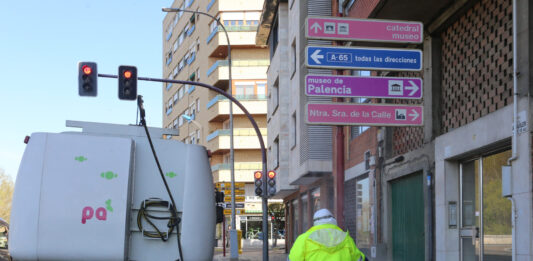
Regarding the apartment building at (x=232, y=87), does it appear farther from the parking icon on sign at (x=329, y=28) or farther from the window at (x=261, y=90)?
the parking icon on sign at (x=329, y=28)

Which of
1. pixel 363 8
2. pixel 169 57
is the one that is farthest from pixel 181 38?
pixel 363 8

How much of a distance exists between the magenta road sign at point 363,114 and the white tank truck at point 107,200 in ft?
10.9

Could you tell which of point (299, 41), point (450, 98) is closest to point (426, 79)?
point (450, 98)

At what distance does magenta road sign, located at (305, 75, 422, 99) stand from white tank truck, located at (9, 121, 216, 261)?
345cm

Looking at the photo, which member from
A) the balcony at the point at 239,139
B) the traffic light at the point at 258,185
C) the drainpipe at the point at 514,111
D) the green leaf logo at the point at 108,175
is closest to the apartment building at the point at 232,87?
the balcony at the point at 239,139

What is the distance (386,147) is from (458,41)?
4.38m

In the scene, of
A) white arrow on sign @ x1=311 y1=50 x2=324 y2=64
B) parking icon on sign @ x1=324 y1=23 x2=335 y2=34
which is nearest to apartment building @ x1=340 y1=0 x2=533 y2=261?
parking icon on sign @ x1=324 y1=23 x2=335 y2=34

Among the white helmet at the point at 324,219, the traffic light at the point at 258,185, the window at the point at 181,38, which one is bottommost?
the white helmet at the point at 324,219

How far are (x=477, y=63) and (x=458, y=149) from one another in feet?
4.41

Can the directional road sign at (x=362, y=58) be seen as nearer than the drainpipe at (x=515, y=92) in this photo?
No

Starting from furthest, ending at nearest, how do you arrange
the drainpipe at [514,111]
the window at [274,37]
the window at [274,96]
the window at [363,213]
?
the window at [274,37] → the window at [274,96] → the window at [363,213] → the drainpipe at [514,111]

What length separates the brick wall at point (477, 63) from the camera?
32.7ft

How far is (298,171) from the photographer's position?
25469mm

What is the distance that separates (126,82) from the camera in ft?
56.0
